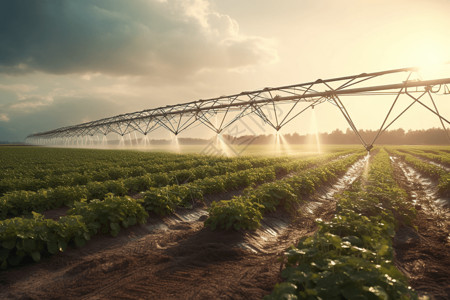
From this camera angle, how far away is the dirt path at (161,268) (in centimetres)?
384

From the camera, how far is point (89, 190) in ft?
31.9

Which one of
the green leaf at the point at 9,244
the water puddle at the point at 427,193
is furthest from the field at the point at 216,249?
the water puddle at the point at 427,193

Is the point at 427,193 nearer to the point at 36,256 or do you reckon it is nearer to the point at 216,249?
the point at 216,249

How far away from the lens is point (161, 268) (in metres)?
4.61

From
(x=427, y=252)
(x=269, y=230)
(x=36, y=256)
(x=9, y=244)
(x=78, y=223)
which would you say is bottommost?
(x=427, y=252)

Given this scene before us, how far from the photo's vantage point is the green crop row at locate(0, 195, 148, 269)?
4559 mm

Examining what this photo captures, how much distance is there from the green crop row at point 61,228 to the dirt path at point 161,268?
24 cm

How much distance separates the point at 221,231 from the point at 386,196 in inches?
226

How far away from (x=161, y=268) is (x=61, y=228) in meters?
2.37

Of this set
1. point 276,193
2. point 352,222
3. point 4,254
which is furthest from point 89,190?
point 352,222

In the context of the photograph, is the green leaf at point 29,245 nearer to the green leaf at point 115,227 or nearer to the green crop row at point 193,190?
the green leaf at point 115,227

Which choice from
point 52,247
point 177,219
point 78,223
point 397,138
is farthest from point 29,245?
point 397,138

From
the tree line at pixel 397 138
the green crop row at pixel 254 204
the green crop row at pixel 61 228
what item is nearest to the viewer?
the green crop row at pixel 61 228

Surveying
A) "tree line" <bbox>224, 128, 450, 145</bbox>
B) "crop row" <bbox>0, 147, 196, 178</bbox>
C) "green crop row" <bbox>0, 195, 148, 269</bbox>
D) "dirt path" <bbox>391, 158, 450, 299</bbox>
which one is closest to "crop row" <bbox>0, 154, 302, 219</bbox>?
"green crop row" <bbox>0, 195, 148, 269</bbox>
